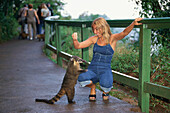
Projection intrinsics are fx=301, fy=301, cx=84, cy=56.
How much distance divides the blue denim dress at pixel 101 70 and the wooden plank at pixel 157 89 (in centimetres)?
52

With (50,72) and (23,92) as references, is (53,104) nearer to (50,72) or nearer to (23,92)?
(23,92)

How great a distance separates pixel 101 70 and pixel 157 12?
11.7ft

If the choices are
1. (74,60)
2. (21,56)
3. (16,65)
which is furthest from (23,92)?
(21,56)

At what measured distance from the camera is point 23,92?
212 inches

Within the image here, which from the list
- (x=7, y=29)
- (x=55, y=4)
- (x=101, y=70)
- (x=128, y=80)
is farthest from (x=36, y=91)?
(x=55, y=4)

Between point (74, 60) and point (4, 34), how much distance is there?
12.6 meters

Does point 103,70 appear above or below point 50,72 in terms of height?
above

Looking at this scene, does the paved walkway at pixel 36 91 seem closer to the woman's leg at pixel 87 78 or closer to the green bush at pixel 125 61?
the woman's leg at pixel 87 78

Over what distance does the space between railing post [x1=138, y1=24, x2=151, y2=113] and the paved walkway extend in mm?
227

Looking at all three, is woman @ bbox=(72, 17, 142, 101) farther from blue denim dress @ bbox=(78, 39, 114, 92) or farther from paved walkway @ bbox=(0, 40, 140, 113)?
paved walkway @ bbox=(0, 40, 140, 113)

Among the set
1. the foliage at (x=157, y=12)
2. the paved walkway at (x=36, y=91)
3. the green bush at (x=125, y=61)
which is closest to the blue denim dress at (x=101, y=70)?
the paved walkway at (x=36, y=91)

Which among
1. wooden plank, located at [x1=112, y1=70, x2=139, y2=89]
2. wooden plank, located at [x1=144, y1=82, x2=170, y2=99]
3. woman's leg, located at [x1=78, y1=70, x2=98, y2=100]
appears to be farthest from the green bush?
wooden plank, located at [x1=144, y1=82, x2=170, y2=99]

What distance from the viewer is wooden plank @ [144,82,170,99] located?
12.7ft

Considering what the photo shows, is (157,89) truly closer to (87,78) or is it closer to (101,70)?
(101,70)
